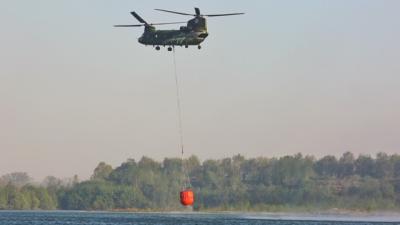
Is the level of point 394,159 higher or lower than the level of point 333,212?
higher

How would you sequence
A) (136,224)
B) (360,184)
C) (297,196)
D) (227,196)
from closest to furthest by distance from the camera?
(136,224)
(297,196)
(360,184)
(227,196)

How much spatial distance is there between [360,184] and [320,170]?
21.8m

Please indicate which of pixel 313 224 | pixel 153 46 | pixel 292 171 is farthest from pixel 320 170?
pixel 153 46

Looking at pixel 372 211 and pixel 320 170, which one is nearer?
pixel 372 211

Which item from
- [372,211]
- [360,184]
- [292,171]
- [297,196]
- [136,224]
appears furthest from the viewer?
[292,171]

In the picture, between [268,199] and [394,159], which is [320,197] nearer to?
[268,199]

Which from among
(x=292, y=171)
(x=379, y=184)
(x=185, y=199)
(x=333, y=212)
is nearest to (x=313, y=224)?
(x=333, y=212)

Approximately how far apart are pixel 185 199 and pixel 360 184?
99071 mm

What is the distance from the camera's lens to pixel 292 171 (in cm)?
16988

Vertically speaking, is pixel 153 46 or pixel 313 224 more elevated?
pixel 153 46

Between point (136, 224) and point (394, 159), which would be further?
point (394, 159)

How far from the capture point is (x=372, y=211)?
136625 mm

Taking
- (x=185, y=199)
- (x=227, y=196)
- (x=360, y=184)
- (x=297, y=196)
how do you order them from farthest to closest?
(x=227, y=196) → (x=360, y=184) → (x=297, y=196) → (x=185, y=199)

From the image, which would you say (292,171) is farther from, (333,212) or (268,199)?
(333,212)
